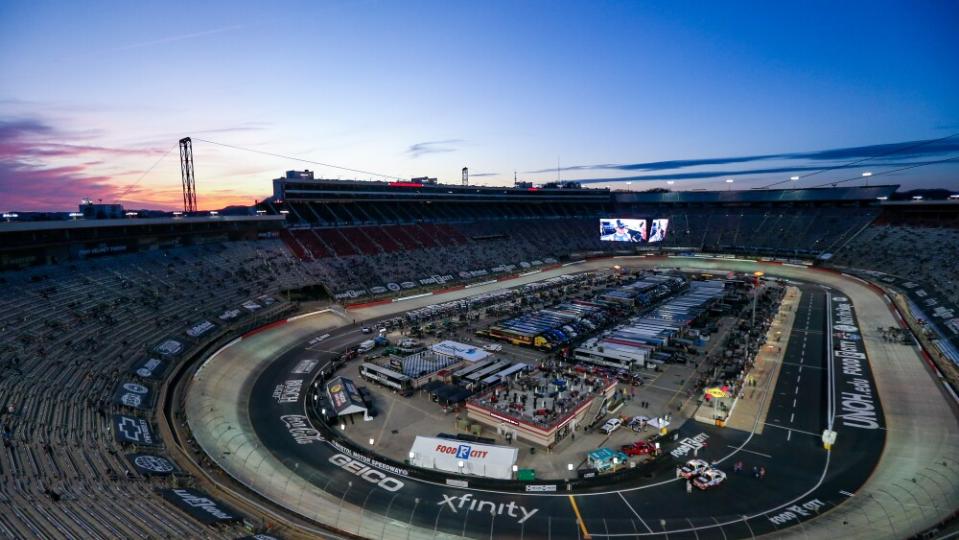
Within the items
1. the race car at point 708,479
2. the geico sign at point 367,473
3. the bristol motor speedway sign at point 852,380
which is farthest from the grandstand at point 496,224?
the race car at point 708,479

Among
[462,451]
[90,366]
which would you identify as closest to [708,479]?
[462,451]

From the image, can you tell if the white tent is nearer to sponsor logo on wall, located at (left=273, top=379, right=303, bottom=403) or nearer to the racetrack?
the racetrack

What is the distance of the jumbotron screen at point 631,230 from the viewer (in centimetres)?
9694

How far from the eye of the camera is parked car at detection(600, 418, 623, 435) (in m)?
27.4

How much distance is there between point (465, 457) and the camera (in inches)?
923

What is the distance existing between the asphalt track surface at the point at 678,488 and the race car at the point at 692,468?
0.53 m

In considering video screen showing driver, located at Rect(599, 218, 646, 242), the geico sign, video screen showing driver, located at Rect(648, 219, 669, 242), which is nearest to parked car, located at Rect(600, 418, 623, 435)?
the geico sign

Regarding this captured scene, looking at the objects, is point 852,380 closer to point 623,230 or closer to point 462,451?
point 462,451

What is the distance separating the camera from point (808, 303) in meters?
59.9

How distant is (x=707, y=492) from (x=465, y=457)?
1145 cm

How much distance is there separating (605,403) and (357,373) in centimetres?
1935

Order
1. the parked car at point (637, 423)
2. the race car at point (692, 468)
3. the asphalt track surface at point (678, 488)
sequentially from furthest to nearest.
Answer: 1. the parked car at point (637, 423)
2. the race car at point (692, 468)
3. the asphalt track surface at point (678, 488)

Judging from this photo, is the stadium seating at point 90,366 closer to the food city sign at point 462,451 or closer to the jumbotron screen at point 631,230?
the food city sign at point 462,451

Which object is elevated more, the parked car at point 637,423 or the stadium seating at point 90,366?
the stadium seating at point 90,366
